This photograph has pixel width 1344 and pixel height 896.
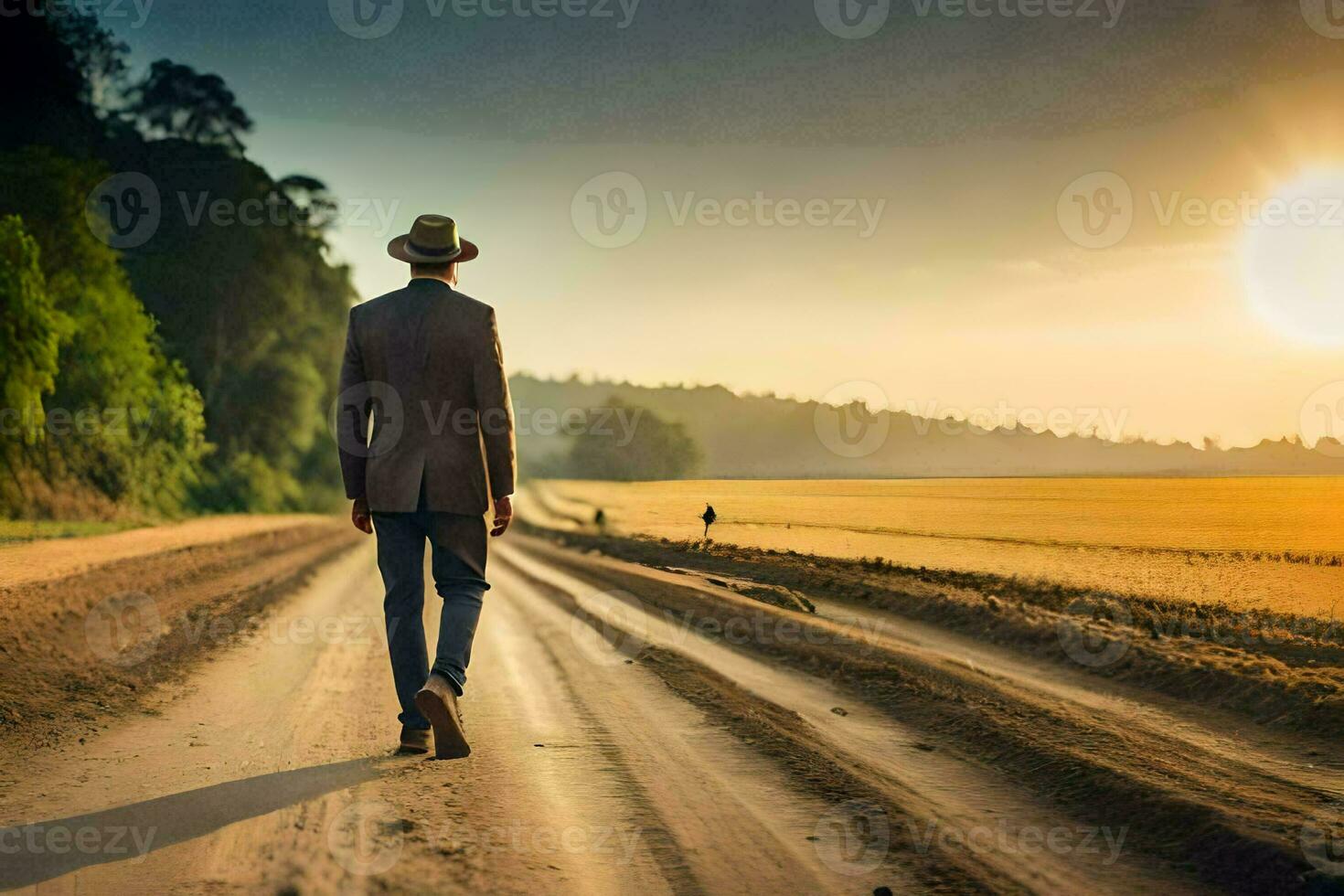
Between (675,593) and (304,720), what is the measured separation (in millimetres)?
8810

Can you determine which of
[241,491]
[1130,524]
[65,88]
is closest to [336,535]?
[241,491]

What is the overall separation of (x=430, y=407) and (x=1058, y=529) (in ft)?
93.1

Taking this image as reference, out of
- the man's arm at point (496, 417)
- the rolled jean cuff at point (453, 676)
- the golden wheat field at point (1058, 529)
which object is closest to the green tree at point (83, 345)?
the golden wheat field at point (1058, 529)

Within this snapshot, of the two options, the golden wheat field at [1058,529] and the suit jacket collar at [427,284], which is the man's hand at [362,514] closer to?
the suit jacket collar at [427,284]

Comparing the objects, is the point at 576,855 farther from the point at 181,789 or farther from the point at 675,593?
the point at 675,593

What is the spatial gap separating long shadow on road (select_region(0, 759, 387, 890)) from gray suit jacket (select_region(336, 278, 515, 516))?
132 cm

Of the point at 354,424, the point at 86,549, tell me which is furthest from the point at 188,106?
the point at 354,424

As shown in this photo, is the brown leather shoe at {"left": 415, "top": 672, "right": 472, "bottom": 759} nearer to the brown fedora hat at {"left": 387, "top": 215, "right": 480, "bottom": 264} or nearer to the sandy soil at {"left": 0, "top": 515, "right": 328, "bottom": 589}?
the brown fedora hat at {"left": 387, "top": 215, "right": 480, "bottom": 264}

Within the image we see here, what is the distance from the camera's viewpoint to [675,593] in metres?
14.4

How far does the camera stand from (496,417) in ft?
16.7

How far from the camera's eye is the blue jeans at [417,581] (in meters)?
5.07

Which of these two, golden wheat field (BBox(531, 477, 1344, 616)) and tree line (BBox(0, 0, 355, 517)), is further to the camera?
tree line (BBox(0, 0, 355, 517))

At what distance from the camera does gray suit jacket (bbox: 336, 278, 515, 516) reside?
5016 mm

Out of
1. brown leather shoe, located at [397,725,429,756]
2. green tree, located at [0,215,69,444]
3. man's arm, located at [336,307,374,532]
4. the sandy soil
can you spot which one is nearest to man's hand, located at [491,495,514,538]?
man's arm, located at [336,307,374,532]
